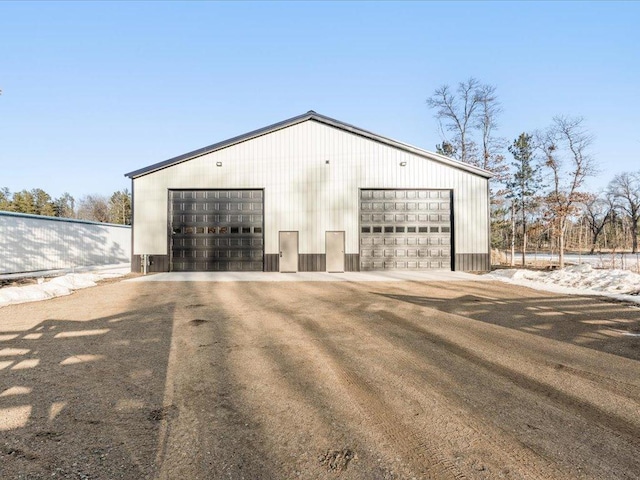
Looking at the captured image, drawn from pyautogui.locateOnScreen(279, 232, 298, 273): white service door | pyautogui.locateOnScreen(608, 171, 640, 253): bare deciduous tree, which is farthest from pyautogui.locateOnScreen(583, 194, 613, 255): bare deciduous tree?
pyautogui.locateOnScreen(279, 232, 298, 273): white service door

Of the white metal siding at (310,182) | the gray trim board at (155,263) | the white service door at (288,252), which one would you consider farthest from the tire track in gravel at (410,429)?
the gray trim board at (155,263)

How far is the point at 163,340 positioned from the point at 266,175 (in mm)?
13390

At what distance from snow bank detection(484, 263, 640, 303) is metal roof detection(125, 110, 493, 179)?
21.5 ft

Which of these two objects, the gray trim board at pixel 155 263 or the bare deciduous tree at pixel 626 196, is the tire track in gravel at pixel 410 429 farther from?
the bare deciduous tree at pixel 626 196

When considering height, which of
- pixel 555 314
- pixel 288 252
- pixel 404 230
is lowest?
pixel 555 314

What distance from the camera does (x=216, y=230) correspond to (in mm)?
17562

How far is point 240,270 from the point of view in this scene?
57.0 ft

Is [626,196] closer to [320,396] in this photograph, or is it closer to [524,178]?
[524,178]

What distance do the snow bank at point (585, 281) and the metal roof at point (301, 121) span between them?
6.56 m

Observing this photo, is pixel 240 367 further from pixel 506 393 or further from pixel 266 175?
pixel 266 175

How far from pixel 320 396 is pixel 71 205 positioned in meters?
103

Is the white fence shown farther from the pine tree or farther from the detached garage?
the pine tree

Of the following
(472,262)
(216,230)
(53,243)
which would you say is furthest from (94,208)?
(472,262)

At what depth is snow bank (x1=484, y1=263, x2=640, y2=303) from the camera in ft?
31.2
